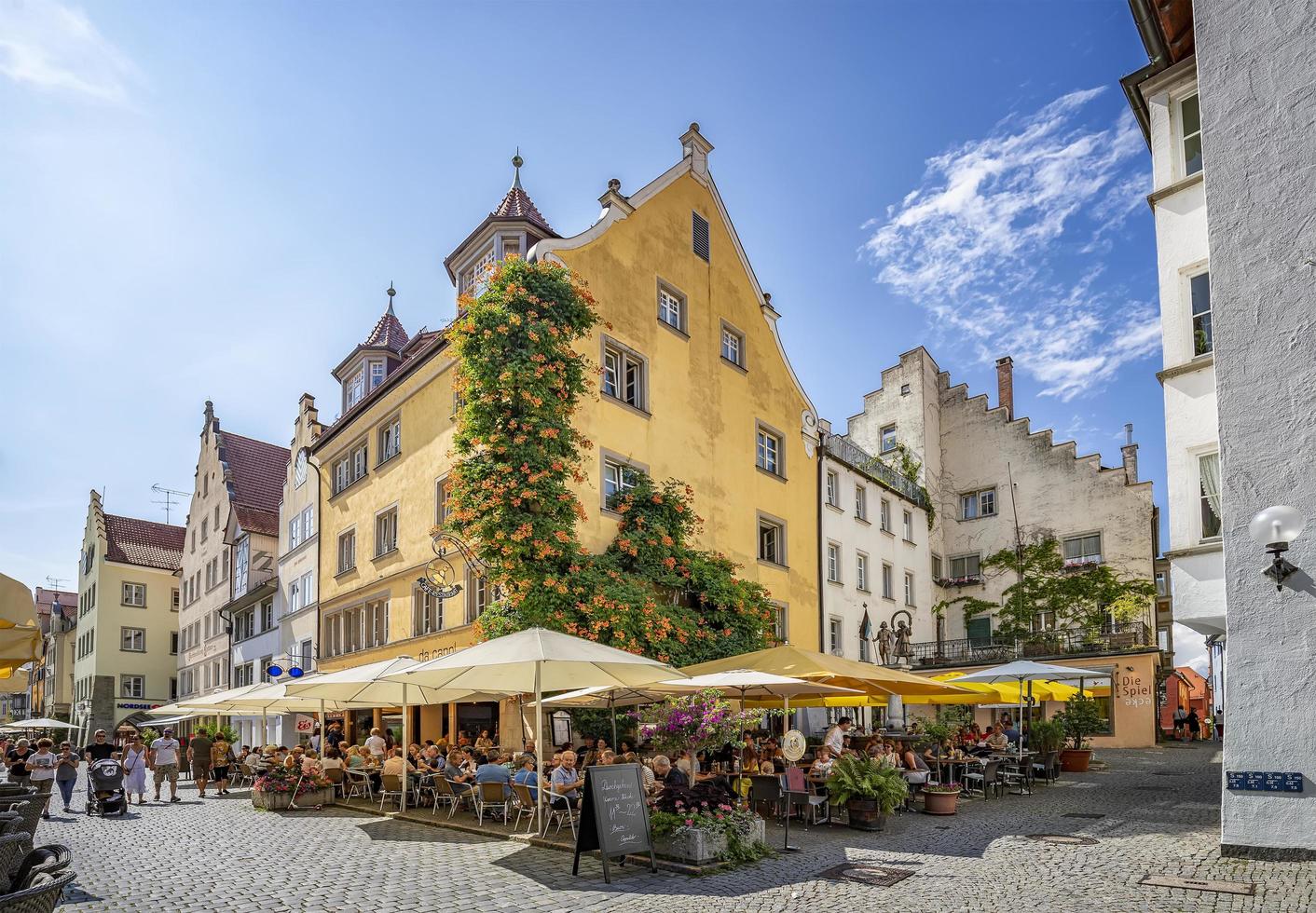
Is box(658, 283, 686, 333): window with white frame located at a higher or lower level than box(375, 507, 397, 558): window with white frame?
higher

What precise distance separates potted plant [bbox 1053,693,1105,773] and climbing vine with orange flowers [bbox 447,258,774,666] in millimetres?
9214

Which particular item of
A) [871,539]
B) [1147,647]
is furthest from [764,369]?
[1147,647]

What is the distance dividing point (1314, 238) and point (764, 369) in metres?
18.5

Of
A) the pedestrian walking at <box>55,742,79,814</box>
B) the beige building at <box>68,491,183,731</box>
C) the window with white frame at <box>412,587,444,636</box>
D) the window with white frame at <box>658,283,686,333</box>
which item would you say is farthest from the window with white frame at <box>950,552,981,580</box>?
the beige building at <box>68,491,183,731</box>

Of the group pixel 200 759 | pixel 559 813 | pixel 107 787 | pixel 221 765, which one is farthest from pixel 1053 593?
pixel 107 787

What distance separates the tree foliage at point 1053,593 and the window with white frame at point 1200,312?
24726mm

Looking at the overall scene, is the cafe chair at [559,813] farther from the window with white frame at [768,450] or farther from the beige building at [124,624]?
the beige building at [124,624]

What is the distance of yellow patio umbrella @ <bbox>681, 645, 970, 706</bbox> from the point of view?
49.1 feet

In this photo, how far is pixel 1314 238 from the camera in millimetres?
11625

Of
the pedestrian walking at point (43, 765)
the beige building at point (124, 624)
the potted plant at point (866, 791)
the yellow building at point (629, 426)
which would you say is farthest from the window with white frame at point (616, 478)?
the beige building at point (124, 624)

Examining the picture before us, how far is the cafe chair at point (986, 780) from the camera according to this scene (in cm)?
1766

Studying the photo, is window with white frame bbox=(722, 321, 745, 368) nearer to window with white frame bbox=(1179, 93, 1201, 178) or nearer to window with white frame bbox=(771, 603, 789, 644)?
window with white frame bbox=(771, 603, 789, 644)

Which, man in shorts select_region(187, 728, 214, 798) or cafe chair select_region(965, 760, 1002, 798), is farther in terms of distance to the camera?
man in shorts select_region(187, 728, 214, 798)

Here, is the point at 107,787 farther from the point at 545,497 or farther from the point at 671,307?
the point at 671,307
